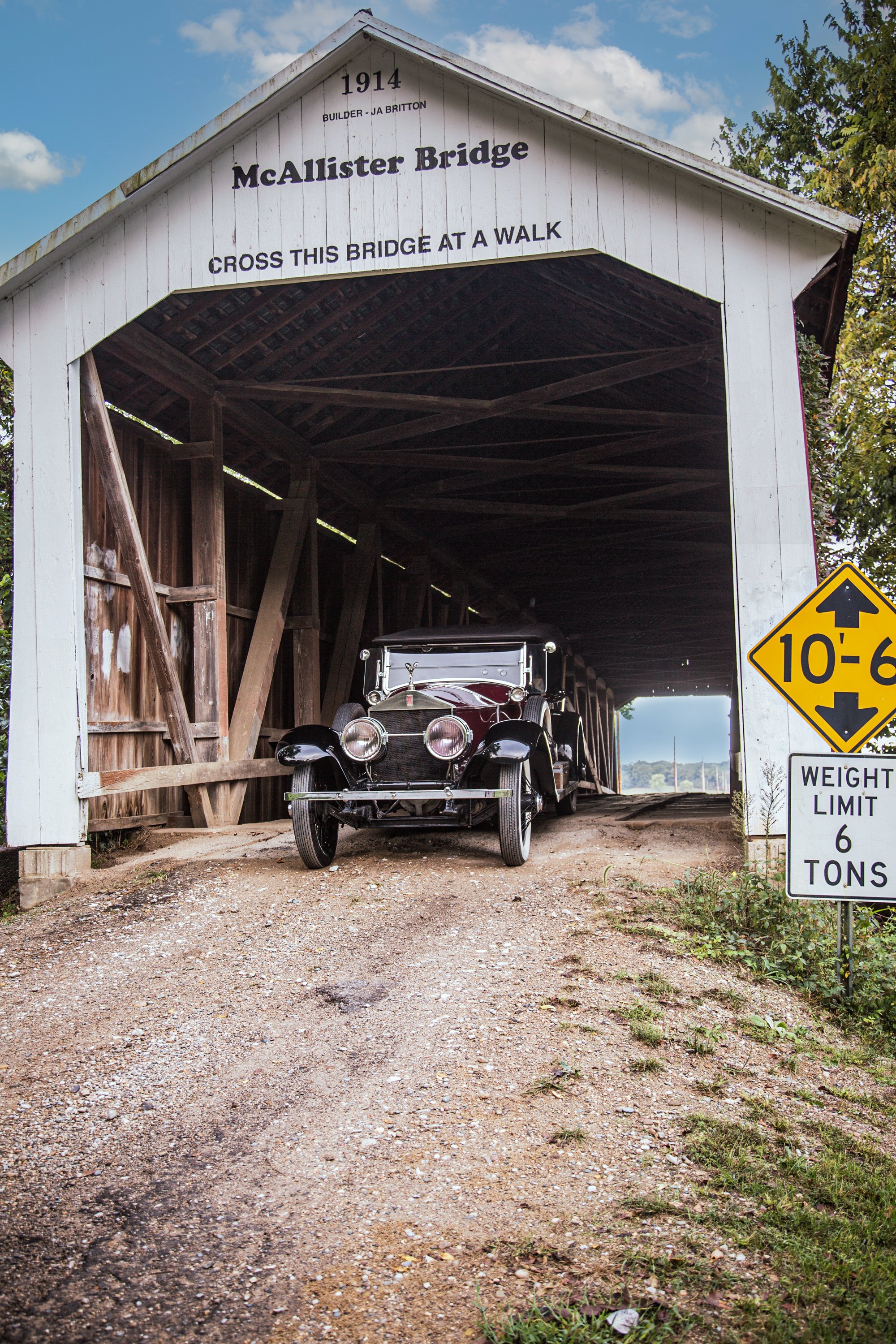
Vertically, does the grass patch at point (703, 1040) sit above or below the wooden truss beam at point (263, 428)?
below

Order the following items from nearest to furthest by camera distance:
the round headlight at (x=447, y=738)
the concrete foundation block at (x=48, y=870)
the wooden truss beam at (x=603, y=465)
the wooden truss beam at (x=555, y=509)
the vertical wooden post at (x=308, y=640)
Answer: the round headlight at (x=447, y=738)
the concrete foundation block at (x=48, y=870)
the wooden truss beam at (x=603, y=465)
the vertical wooden post at (x=308, y=640)
the wooden truss beam at (x=555, y=509)

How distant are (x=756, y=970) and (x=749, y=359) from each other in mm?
4272

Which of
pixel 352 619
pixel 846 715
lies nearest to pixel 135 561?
pixel 352 619

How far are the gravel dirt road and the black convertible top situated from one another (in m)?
2.53

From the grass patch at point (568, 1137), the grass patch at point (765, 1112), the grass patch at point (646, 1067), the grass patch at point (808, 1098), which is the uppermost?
the grass patch at point (646, 1067)

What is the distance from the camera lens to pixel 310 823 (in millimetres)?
6766

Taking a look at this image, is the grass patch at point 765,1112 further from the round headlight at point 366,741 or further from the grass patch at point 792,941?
the round headlight at point 366,741

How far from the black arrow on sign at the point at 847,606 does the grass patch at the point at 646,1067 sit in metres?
2.52

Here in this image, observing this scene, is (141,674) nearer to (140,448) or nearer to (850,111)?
(140,448)

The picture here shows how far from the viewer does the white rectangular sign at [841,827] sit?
4.64 meters

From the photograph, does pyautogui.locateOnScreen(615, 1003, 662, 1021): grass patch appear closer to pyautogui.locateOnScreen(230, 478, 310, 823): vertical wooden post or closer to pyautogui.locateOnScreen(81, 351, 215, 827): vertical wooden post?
pyautogui.locateOnScreen(81, 351, 215, 827): vertical wooden post

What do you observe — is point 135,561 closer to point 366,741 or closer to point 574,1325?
point 366,741

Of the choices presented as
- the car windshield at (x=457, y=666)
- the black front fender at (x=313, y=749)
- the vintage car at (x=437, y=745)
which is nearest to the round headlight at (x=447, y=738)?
the vintage car at (x=437, y=745)

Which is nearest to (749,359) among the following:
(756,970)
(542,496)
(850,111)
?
(756,970)
